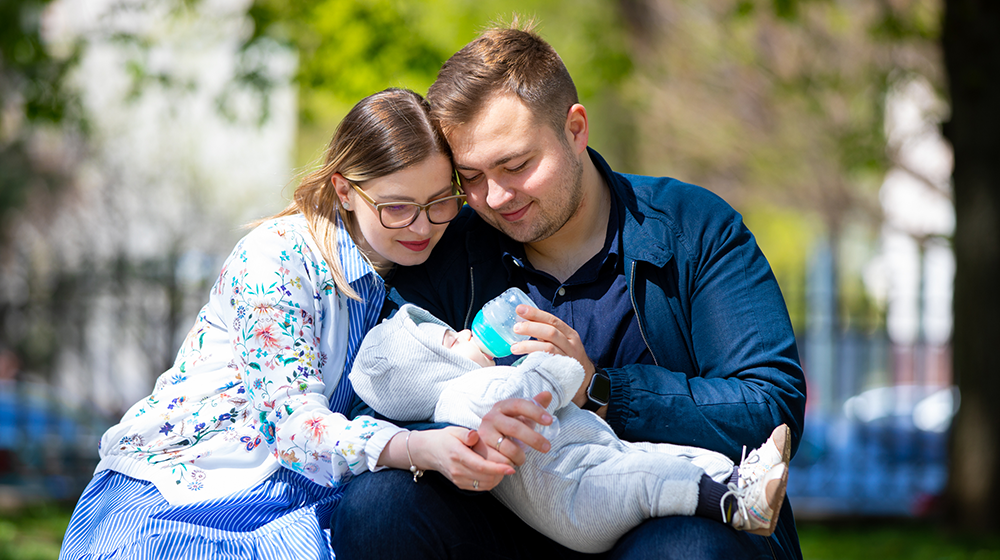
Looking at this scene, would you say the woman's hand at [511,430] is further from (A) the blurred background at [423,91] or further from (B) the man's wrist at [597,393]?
(A) the blurred background at [423,91]

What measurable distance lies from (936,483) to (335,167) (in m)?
8.45

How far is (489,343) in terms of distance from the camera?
2.30m

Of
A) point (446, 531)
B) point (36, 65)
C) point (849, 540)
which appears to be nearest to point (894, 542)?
point (849, 540)

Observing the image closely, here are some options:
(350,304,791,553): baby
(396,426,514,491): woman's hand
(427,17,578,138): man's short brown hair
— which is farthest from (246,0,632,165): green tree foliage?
(396,426,514,491): woman's hand

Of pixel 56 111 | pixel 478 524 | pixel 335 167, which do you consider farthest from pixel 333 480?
pixel 56 111

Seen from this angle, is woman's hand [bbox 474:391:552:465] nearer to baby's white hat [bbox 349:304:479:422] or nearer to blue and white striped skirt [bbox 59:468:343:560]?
baby's white hat [bbox 349:304:479:422]

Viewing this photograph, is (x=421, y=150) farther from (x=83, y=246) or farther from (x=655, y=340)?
(x=83, y=246)

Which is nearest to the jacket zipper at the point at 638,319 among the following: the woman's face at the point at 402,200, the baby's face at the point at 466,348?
the baby's face at the point at 466,348

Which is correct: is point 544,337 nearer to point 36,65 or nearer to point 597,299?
point 597,299

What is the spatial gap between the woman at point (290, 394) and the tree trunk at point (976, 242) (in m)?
5.62

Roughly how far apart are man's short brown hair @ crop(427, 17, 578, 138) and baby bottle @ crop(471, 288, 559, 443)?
539 mm

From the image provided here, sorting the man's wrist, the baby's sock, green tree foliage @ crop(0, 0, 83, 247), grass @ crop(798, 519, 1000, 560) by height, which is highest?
green tree foliage @ crop(0, 0, 83, 247)

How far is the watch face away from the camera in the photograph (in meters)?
2.22

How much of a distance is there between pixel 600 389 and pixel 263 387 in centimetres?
80
